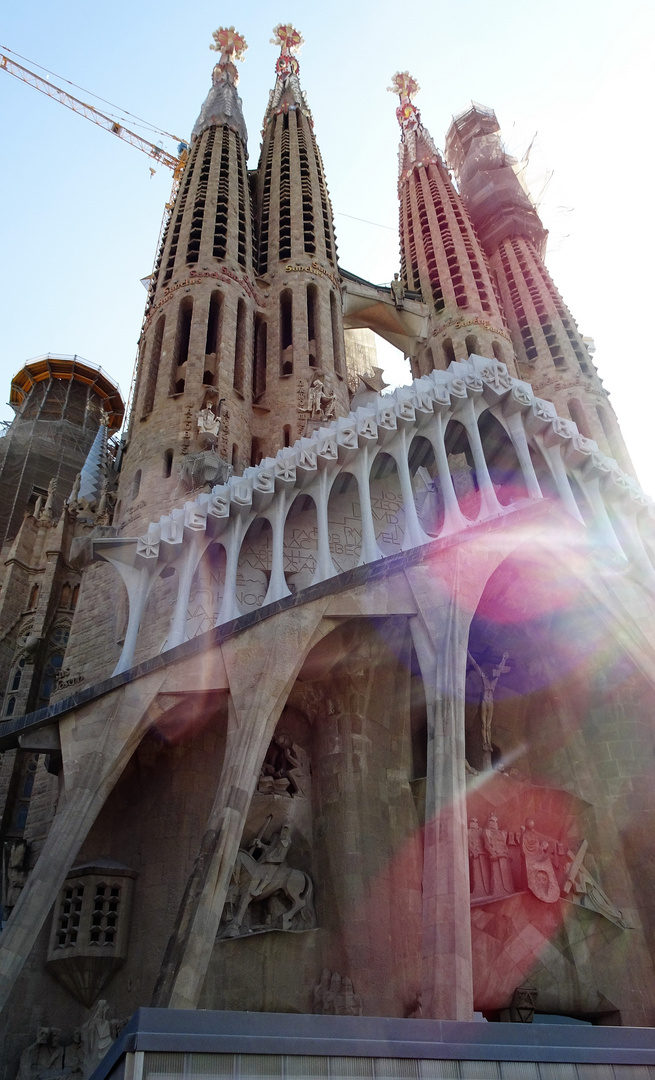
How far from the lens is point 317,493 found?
15.5 m

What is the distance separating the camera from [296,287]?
25016 mm

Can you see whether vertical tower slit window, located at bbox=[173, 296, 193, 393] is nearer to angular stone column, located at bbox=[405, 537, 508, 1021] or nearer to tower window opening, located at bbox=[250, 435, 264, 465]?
tower window opening, located at bbox=[250, 435, 264, 465]

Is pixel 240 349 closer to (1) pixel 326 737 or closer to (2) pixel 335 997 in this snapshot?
(1) pixel 326 737

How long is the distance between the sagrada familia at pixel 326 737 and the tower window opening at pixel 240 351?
10cm

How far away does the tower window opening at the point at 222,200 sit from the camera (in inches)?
947

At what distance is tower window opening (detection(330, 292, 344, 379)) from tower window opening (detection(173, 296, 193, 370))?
13.3 feet

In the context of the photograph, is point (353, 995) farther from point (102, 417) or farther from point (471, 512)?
point (102, 417)

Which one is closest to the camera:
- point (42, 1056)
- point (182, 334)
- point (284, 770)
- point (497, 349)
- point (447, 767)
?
point (42, 1056)

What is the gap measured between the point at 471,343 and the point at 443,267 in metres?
5.00

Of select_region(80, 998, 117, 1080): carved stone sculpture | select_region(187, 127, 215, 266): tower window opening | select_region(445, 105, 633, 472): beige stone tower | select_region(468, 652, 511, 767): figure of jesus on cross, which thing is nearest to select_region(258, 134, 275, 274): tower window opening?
select_region(187, 127, 215, 266): tower window opening

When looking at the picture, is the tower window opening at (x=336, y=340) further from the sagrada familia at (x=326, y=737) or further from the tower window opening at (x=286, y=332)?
the tower window opening at (x=286, y=332)

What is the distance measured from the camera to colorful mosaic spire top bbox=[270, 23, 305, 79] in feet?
128

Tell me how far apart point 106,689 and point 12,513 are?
1605 centimetres

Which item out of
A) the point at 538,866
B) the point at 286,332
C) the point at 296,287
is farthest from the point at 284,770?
the point at 296,287
